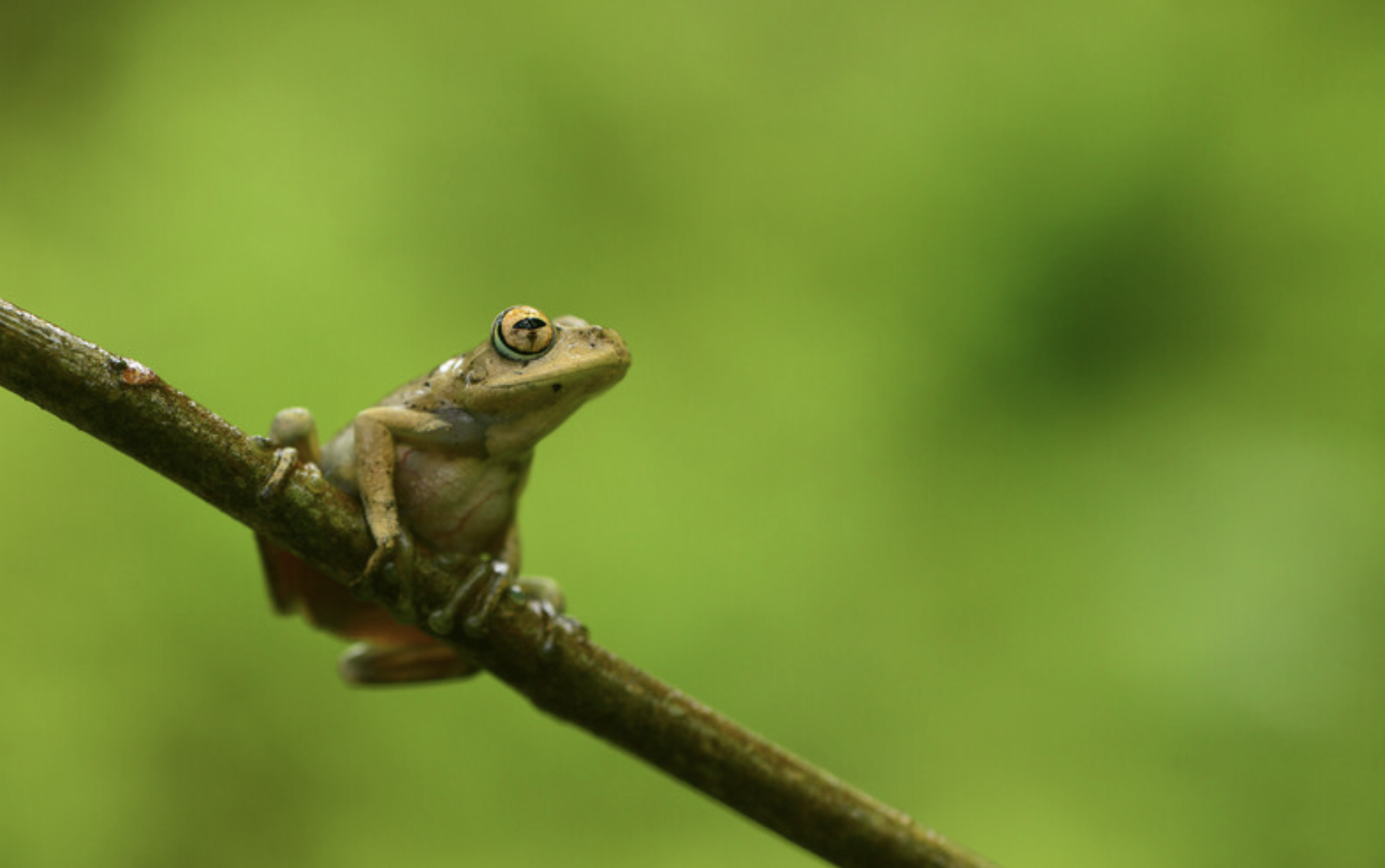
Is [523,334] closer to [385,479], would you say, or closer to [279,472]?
[385,479]

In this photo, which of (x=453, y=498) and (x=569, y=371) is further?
(x=453, y=498)

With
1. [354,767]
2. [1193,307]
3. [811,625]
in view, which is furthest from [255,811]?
[1193,307]

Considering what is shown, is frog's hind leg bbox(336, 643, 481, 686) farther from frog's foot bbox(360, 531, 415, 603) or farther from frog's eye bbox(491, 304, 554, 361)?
frog's eye bbox(491, 304, 554, 361)

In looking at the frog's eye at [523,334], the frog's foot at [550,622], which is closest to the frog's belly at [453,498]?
the frog's foot at [550,622]

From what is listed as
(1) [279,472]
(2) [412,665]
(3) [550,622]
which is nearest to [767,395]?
(2) [412,665]

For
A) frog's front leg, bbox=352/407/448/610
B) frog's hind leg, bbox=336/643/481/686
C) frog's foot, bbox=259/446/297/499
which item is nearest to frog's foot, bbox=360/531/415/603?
frog's front leg, bbox=352/407/448/610
